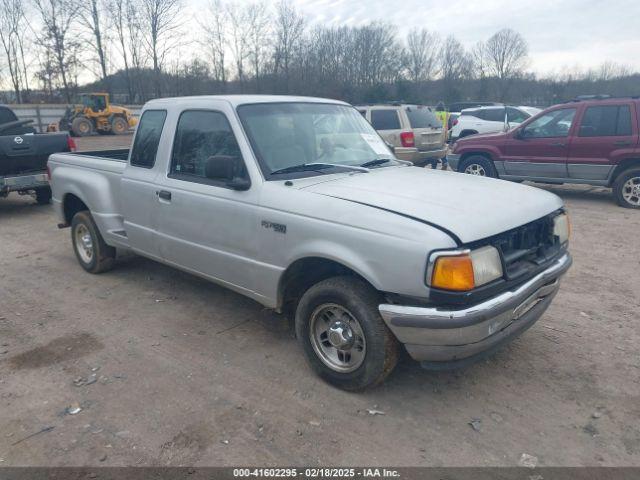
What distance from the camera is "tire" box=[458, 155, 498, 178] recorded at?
36.0 ft

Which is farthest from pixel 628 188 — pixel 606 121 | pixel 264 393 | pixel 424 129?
pixel 264 393

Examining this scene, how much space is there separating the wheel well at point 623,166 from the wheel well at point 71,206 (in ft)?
29.6

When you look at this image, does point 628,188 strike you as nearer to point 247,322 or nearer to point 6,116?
point 247,322

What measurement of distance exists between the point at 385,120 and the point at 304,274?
946 cm

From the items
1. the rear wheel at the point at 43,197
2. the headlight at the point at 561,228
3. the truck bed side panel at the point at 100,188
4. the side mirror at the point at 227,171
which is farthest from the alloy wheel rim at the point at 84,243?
the headlight at the point at 561,228

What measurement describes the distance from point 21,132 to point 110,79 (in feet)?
149

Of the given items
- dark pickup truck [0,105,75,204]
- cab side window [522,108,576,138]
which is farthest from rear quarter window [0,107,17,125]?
cab side window [522,108,576,138]

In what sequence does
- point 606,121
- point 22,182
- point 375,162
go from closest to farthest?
point 375,162 < point 22,182 < point 606,121

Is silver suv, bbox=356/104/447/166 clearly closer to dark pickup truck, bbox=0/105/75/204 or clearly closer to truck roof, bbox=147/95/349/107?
dark pickup truck, bbox=0/105/75/204

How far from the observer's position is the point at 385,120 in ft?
40.5

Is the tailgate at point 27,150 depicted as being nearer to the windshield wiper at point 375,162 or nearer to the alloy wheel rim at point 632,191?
the windshield wiper at point 375,162

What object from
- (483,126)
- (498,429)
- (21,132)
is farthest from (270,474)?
(483,126)

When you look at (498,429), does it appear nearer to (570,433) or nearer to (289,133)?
(570,433)

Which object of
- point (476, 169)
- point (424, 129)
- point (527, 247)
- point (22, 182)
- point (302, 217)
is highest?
point (424, 129)
